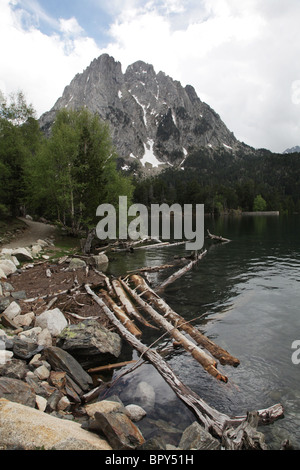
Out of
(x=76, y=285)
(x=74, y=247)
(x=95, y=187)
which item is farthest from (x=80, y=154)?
(x=76, y=285)

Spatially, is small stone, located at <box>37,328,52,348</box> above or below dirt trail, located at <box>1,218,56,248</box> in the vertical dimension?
below

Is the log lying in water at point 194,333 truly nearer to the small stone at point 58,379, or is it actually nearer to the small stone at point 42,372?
the small stone at point 58,379

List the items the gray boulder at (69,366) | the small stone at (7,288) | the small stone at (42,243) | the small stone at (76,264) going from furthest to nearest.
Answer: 1. the small stone at (42,243)
2. the small stone at (76,264)
3. the small stone at (7,288)
4. the gray boulder at (69,366)

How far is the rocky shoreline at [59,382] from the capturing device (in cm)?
544

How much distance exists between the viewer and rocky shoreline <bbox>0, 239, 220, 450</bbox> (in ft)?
17.8

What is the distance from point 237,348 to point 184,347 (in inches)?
95.3

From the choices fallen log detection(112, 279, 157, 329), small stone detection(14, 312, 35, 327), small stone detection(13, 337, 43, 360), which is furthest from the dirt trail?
small stone detection(13, 337, 43, 360)

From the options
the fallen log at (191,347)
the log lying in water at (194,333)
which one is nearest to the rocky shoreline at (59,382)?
the fallen log at (191,347)

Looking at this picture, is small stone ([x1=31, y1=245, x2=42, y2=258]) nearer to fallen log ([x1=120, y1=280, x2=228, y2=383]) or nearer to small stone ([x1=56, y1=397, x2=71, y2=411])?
fallen log ([x1=120, y1=280, x2=228, y2=383])

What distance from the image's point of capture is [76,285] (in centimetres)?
1869

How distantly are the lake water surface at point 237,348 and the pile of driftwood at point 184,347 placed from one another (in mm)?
377

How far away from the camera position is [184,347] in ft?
36.7

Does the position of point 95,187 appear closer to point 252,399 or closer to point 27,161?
point 27,161

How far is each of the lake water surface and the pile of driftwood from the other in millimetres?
377
